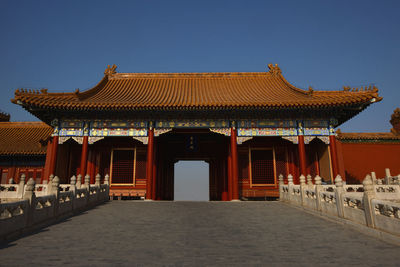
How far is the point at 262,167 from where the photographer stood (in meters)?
15.3

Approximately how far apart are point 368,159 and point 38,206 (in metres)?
16.8

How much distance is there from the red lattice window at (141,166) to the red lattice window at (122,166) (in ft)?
0.94

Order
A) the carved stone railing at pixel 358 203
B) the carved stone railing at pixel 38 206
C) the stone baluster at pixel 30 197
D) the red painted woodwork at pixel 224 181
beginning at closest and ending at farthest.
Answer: the carved stone railing at pixel 358 203 → the carved stone railing at pixel 38 206 → the stone baluster at pixel 30 197 → the red painted woodwork at pixel 224 181

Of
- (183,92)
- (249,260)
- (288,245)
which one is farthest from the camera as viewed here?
(183,92)

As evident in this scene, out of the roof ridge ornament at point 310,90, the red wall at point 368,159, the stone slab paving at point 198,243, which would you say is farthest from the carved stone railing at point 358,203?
the red wall at point 368,159

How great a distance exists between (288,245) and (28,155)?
57.4 ft

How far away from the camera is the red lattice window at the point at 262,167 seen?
15125mm

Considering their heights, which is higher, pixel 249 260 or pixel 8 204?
pixel 8 204

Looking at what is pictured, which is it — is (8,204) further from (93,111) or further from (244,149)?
(244,149)

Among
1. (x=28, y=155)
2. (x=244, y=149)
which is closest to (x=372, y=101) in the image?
(x=244, y=149)

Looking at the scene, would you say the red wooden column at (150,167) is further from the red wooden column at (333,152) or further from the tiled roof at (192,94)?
the red wooden column at (333,152)

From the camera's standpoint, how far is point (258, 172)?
50.0ft

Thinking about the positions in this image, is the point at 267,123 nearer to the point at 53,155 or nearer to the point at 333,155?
the point at 333,155

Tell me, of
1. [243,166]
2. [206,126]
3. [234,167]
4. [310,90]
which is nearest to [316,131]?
[310,90]
